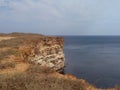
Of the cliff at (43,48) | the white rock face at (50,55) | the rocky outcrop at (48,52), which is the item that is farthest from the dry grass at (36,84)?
the white rock face at (50,55)

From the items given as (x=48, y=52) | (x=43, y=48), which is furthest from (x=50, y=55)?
(x=43, y=48)

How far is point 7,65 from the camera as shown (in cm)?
1566

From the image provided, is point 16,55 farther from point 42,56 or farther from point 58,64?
point 58,64

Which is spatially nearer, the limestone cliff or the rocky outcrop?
the limestone cliff

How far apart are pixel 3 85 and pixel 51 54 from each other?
95.4ft

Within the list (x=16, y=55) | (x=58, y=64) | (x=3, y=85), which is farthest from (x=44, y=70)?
(x=58, y=64)

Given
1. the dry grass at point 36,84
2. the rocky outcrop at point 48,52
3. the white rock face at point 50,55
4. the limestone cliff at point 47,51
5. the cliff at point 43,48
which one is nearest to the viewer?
the dry grass at point 36,84

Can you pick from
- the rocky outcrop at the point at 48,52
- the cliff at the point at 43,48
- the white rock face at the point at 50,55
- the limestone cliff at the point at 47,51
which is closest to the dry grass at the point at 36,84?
the cliff at the point at 43,48

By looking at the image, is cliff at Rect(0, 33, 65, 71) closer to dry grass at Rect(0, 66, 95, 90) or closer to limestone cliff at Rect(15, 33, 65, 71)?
limestone cliff at Rect(15, 33, 65, 71)

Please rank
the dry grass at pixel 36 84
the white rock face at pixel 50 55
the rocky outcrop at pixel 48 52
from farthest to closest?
1. the white rock face at pixel 50 55
2. the rocky outcrop at pixel 48 52
3. the dry grass at pixel 36 84

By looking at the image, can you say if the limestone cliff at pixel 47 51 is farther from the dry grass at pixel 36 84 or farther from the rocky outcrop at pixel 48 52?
the dry grass at pixel 36 84

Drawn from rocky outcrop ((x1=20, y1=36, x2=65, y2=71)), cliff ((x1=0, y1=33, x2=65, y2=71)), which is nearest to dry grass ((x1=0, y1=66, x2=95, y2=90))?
cliff ((x1=0, y1=33, x2=65, y2=71))

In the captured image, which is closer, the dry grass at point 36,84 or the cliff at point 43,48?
the dry grass at point 36,84

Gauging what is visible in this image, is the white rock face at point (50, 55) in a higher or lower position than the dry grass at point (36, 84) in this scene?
lower
